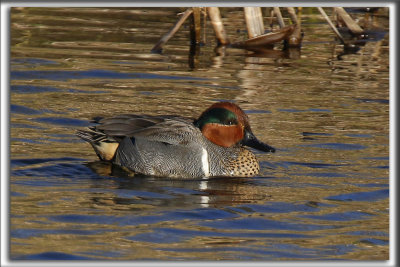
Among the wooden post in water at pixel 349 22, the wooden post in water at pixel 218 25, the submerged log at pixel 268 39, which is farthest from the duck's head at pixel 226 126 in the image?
the wooden post in water at pixel 349 22

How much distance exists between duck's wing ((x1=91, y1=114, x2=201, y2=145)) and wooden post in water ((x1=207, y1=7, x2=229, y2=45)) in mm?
4311

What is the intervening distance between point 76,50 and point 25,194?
5792 mm

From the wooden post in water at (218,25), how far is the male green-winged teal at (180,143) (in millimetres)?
4267

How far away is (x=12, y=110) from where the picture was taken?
997 centimetres

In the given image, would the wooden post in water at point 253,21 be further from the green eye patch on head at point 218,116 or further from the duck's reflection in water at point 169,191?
the duck's reflection in water at point 169,191

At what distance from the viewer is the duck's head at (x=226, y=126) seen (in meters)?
8.58

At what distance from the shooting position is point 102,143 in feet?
28.4

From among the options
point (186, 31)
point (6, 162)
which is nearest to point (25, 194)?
point (6, 162)

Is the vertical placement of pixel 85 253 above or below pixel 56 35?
below

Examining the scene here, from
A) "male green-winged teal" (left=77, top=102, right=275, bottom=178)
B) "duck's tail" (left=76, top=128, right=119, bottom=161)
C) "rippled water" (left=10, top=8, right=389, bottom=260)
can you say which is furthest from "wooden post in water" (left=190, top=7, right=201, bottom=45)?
"duck's tail" (left=76, top=128, right=119, bottom=161)

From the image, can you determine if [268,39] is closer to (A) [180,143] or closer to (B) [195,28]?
(B) [195,28]

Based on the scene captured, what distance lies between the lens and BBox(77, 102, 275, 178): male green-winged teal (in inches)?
328

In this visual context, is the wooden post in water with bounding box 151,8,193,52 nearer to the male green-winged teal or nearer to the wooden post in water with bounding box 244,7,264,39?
the wooden post in water with bounding box 244,7,264,39
